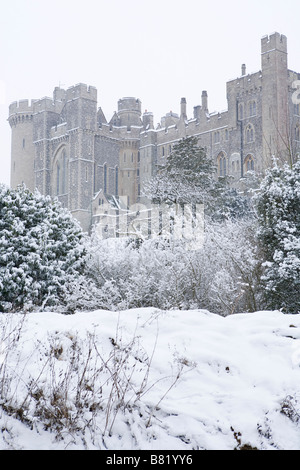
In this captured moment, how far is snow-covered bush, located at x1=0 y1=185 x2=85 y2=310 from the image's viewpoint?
8.95m

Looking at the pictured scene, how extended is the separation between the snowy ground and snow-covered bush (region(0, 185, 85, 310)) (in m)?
3.56

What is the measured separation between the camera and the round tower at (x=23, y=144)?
50.0 m

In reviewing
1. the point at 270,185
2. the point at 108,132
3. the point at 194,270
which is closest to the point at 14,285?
the point at 194,270

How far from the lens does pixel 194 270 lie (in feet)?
33.3

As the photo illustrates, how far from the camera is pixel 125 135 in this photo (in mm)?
A: 48469

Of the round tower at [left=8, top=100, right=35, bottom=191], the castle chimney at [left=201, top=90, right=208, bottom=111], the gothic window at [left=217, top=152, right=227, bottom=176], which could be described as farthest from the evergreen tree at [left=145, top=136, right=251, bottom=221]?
the round tower at [left=8, top=100, right=35, bottom=191]

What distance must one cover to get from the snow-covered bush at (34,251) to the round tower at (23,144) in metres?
41.2

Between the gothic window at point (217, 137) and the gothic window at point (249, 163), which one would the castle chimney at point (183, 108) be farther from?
the gothic window at point (249, 163)

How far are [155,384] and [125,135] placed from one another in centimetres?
4531

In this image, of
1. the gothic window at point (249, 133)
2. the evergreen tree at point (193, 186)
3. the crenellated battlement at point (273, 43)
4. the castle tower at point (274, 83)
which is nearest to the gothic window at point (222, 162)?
the gothic window at point (249, 133)

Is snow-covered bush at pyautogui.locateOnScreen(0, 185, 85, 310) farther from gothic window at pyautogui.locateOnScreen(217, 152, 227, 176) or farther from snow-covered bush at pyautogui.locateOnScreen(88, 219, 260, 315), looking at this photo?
gothic window at pyautogui.locateOnScreen(217, 152, 227, 176)

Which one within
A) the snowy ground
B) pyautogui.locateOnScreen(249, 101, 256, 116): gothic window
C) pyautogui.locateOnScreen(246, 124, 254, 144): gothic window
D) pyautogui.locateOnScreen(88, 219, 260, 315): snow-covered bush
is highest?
pyautogui.locateOnScreen(249, 101, 256, 116): gothic window

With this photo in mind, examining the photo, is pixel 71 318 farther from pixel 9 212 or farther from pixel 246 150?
pixel 246 150
